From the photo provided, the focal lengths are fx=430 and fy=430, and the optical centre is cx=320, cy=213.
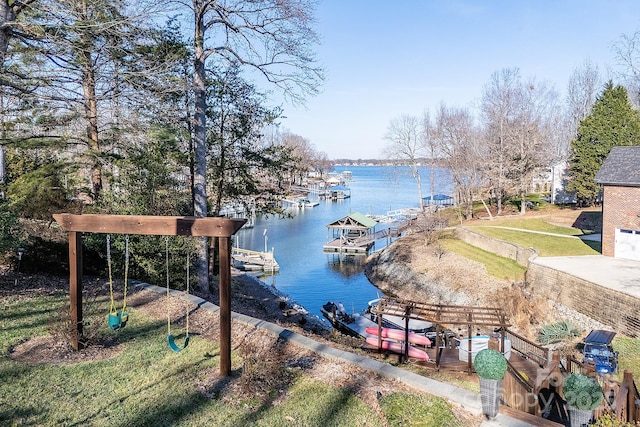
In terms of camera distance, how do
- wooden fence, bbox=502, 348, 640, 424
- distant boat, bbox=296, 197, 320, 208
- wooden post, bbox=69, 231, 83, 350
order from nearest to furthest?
wooden fence, bbox=502, 348, 640, 424 → wooden post, bbox=69, 231, 83, 350 → distant boat, bbox=296, 197, 320, 208

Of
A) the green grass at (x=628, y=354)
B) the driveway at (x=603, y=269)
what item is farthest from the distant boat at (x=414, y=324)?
the driveway at (x=603, y=269)

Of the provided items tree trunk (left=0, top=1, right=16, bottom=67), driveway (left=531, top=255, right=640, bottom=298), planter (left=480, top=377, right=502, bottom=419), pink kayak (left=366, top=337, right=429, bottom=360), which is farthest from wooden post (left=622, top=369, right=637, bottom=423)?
tree trunk (left=0, top=1, right=16, bottom=67)

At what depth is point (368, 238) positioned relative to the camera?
130 feet

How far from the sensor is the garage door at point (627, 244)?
19500mm

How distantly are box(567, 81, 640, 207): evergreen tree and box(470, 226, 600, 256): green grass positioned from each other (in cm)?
1108

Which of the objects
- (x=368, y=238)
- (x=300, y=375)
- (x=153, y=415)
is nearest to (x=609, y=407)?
(x=300, y=375)

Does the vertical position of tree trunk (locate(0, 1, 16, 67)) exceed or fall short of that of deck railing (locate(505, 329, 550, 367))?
it exceeds it

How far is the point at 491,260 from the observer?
23.8 metres

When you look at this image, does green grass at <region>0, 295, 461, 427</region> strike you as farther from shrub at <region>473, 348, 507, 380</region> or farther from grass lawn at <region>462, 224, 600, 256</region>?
grass lawn at <region>462, 224, 600, 256</region>

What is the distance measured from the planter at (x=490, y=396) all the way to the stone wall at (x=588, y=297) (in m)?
11.9

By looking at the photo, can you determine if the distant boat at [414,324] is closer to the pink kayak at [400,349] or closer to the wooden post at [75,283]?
the pink kayak at [400,349]

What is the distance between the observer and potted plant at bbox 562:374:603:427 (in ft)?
16.7

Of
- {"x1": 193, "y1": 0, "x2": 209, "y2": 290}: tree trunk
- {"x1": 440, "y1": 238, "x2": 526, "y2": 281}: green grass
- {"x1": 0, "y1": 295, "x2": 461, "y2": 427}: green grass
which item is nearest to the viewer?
{"x1": 0, "y1": 295, "x2": 461, "y2": 427}: green grass

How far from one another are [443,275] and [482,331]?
9.10 meters
